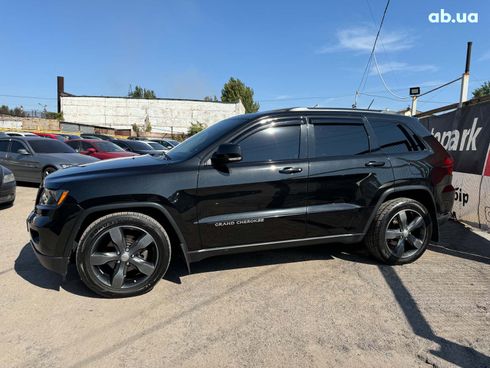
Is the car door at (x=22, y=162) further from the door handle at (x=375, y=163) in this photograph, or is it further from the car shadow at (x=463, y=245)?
the car shadow at (x=463, y=245)

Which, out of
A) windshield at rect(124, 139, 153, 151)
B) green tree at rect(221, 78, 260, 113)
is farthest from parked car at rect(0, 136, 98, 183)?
green tree at rect(221, 78, 260, 113)

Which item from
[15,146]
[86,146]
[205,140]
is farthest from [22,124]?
[205,140]

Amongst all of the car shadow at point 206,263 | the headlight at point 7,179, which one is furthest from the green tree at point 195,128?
the car shadow at point 206,263

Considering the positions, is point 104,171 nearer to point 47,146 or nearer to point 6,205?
point 6,205

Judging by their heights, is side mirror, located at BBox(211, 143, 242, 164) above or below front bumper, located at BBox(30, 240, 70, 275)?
above

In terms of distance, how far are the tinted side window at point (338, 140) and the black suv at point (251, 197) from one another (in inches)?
0.5

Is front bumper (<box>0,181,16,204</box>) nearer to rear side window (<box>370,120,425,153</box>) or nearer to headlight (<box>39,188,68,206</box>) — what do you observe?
headlight (<box>39,188,68,206</box>)

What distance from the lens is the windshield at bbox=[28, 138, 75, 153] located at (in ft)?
33.5

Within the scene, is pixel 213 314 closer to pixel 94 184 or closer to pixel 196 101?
pixel 94 184

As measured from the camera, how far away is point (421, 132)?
459cm

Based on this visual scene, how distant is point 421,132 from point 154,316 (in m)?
3.71

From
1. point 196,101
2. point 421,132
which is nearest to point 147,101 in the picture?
point 196,101

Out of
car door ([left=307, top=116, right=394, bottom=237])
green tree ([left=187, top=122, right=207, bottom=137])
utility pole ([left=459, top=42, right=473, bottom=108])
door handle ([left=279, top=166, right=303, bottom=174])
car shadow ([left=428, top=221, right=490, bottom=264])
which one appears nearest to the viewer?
door handle ([left=279, top=166, right=303, bottom=174])

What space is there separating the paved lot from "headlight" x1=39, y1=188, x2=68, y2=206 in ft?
2.89
